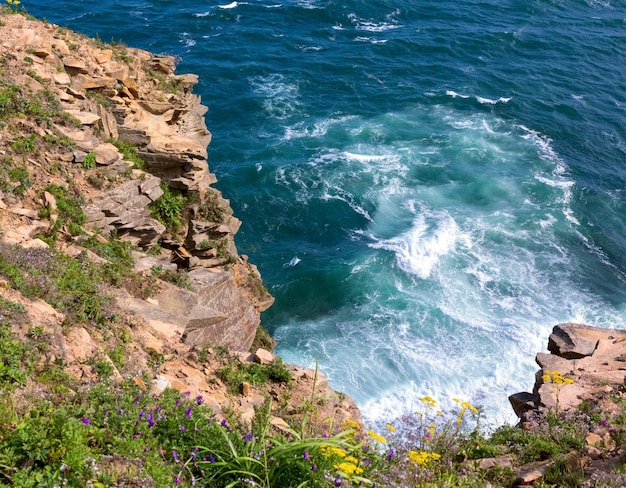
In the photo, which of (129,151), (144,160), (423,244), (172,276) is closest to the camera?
(172,276)

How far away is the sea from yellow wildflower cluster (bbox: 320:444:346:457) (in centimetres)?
1887

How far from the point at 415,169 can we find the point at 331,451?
3613cm

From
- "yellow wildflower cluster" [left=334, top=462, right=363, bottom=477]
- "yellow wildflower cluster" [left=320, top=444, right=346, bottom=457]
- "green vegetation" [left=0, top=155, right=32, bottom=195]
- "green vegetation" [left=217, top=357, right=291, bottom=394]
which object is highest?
"yellow wildflower cluster" [left=334, top=462, right=363, bottom=477]

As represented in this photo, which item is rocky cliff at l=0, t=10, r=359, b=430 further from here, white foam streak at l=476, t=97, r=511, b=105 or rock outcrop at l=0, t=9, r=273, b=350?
white foam streak at l=476, t=97, r=511, b=105

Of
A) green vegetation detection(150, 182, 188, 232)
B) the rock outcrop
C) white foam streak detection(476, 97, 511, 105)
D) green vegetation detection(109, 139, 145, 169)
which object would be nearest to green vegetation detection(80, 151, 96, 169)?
the rock outcrop

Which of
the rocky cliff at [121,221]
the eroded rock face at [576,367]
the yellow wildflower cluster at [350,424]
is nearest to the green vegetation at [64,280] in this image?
the rocky cliff at [121,221]

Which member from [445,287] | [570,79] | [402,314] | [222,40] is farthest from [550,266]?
[222,40]

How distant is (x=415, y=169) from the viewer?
42.6m

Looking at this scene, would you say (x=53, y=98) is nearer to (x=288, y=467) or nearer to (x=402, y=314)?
(x=288, y=467)

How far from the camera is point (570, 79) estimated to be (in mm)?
54500

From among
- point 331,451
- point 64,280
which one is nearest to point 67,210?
point 64,280

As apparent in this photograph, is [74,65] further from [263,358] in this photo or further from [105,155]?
[263,358]

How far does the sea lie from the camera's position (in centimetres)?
3100

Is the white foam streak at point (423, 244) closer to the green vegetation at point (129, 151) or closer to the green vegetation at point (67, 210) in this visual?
the green vegetation at point (129, 151)
